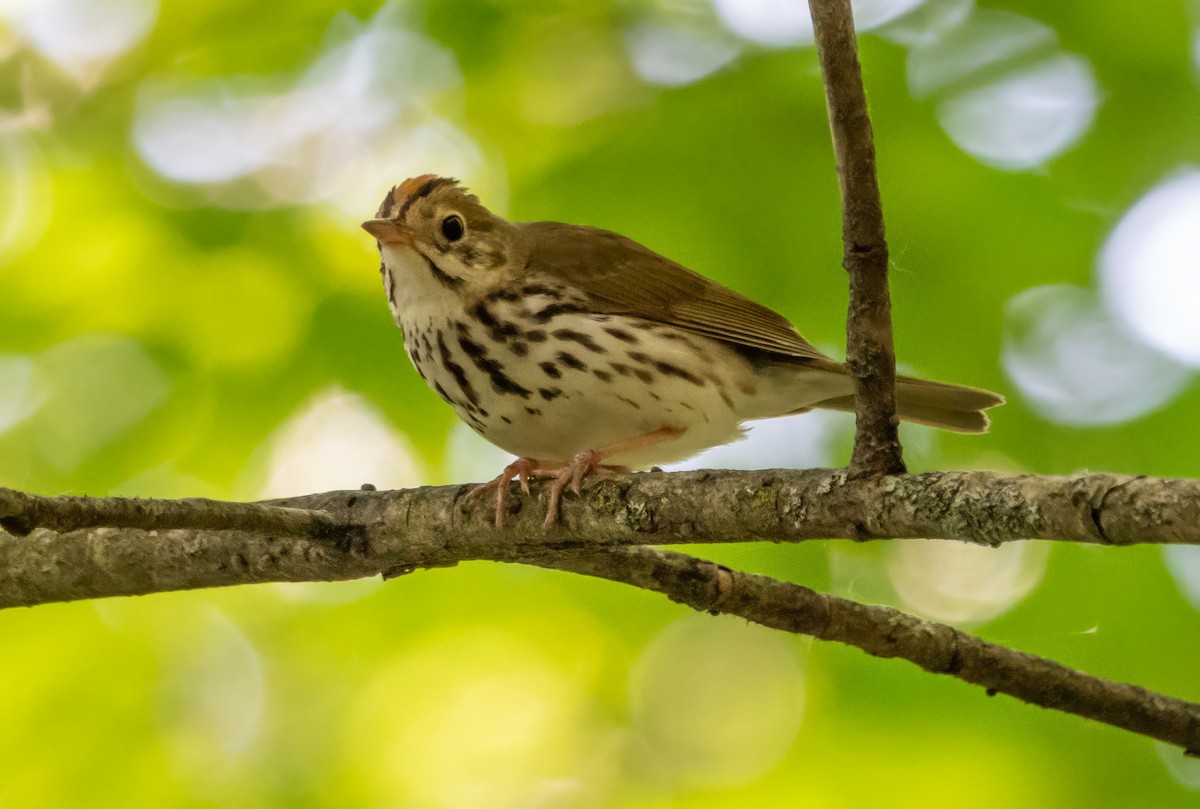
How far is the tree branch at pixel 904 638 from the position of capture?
8.18 feet

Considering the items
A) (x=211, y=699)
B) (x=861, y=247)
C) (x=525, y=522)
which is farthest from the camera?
(x=211, y=699)

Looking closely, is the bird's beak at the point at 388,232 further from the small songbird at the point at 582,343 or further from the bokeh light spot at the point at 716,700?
the bokeh light spot at the point at 716,700

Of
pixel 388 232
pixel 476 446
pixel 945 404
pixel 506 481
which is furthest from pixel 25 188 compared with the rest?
pixel 945 404

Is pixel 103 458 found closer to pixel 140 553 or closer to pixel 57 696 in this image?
pixel 57 696

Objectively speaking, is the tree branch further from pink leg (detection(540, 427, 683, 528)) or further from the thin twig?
the thin twig

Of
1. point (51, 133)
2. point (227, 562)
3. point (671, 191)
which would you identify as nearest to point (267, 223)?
point (51, 133)

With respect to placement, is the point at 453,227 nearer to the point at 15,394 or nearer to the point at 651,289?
the point at 651,289

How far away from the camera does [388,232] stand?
3.63 metres

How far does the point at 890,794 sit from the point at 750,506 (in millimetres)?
1679

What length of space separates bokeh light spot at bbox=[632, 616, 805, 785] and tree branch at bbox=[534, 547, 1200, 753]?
1305mm

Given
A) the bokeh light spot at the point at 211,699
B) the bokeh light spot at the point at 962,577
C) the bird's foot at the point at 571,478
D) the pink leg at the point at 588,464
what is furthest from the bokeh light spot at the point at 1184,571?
the bokeh light spot at the point at 211,699


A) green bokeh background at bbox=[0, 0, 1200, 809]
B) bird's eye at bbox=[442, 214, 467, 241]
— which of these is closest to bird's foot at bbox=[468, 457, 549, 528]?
bird's eye at bbox=[442, 214, 467, 241]

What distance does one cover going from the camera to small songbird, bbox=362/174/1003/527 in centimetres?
361

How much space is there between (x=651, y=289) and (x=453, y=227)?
Answer: 641 millimetres
